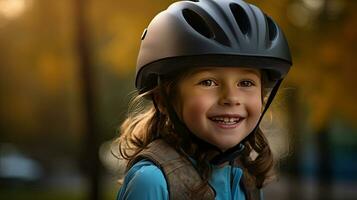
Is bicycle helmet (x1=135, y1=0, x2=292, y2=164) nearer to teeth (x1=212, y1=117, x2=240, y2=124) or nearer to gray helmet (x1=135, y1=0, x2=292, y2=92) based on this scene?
gray helmet (x1=135, y1=0, x2=292, y2=92)

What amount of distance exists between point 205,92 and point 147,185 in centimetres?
42

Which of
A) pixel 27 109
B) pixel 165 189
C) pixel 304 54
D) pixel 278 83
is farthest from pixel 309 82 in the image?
pixel 27 109

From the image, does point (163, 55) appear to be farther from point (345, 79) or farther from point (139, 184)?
point (345, 79)

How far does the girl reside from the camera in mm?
2740

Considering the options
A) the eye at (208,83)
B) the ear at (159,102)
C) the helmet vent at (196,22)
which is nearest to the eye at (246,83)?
the eye at (208,83)

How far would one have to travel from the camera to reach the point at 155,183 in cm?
257

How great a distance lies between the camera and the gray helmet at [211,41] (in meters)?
2.76

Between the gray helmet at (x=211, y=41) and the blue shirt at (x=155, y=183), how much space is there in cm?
40

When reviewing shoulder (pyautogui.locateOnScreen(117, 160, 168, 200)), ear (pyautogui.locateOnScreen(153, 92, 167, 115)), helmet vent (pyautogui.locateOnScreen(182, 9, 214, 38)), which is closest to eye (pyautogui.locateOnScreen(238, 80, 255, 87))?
helmet vent (pyautogui.locateOnScreen(182, 9, 214, 38))

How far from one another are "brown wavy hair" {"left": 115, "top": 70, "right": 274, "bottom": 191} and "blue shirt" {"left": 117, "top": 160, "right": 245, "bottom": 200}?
0.23 ft

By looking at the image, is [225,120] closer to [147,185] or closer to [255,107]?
[255,107]

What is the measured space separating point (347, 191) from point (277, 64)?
20191 millimetres

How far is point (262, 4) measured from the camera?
8445 millimetres

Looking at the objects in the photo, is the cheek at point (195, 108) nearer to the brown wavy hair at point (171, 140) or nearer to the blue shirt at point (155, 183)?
the brown wavy hair at point (171, 140)
